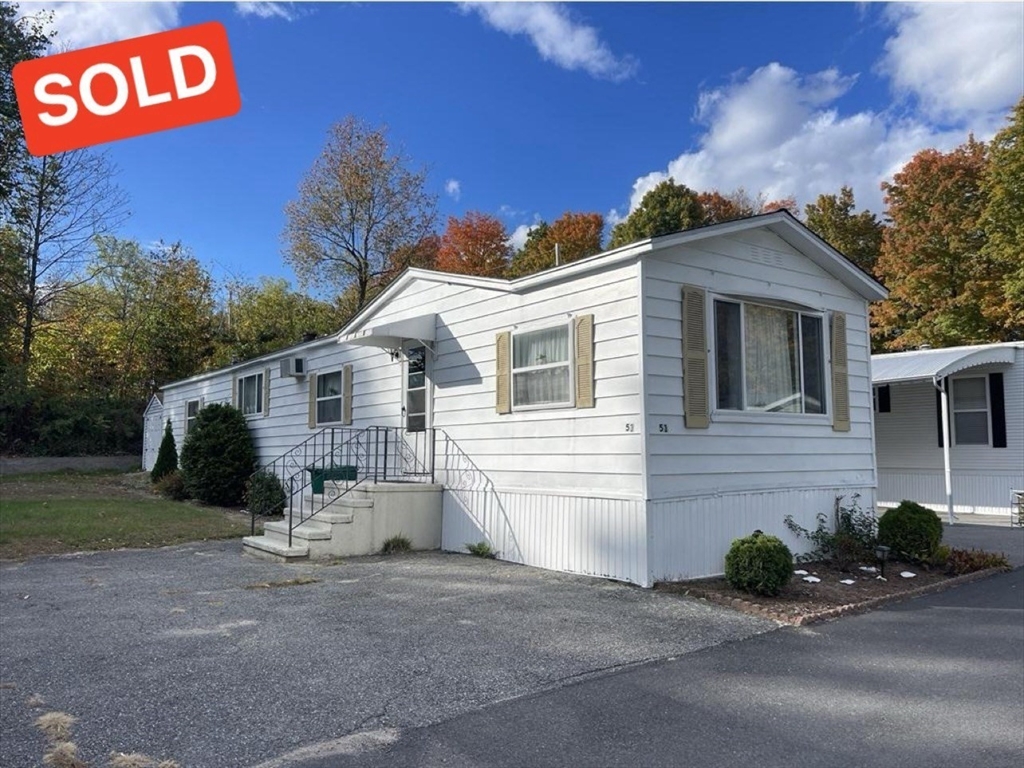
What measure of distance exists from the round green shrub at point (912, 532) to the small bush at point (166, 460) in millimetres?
16786

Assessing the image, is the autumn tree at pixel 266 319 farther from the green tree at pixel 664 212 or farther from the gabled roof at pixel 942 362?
the gabled roof at pixel 942 362

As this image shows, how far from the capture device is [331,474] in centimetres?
1116

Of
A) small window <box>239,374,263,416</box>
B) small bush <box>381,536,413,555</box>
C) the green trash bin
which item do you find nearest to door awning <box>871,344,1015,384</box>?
small bush <box>381,536,413,555</box>

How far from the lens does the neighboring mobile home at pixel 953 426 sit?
13.2 m

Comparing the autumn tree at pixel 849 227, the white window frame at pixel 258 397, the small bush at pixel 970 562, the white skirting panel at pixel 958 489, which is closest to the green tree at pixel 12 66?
the white window frame at pixel 258 397

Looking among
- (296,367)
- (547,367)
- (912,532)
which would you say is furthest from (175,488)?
(912,532)

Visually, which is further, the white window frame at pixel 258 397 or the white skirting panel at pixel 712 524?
the white window frame at pixel 258 397

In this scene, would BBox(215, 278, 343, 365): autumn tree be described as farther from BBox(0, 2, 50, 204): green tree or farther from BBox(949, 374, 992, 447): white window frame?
BBox(949, 374, 992, 447): white window frame

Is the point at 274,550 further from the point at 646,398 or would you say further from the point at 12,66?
the point at 12,66

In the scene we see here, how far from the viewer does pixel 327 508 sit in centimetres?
941

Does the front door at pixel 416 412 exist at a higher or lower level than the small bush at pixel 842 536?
higher

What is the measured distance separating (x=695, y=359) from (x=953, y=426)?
9.73 metres

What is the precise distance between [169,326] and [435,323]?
21.5m

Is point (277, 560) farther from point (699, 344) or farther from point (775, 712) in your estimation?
point (775, 712)
